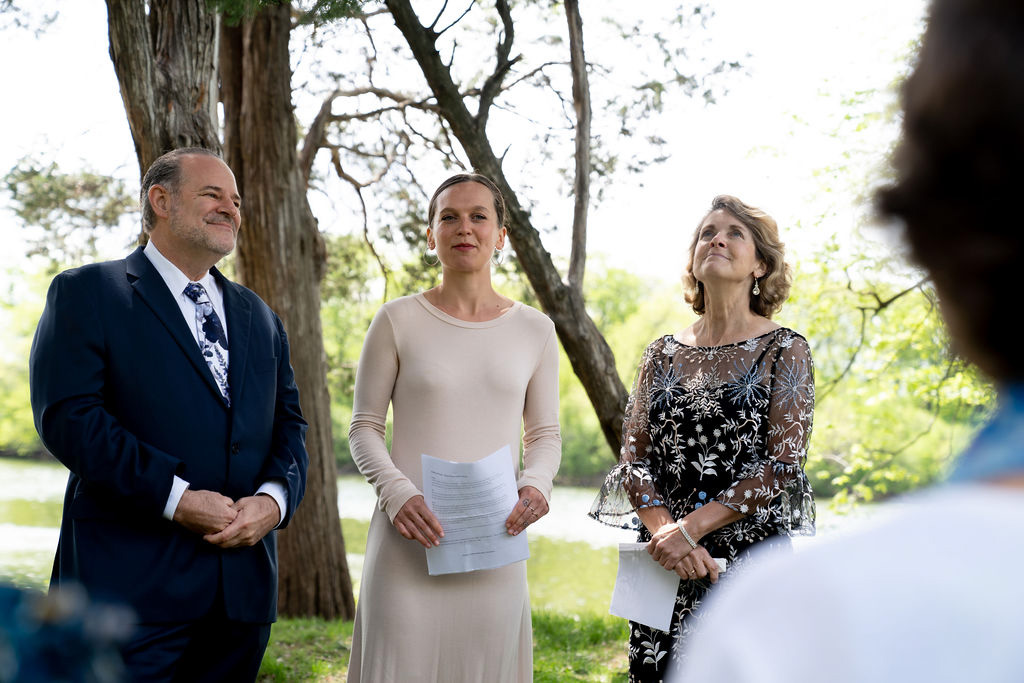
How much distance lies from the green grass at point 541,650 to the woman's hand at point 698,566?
2.39 meters

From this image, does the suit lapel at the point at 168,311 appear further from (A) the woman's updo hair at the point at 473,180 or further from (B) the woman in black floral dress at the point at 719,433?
(B) the woman in black floral dress at the point at 719,433

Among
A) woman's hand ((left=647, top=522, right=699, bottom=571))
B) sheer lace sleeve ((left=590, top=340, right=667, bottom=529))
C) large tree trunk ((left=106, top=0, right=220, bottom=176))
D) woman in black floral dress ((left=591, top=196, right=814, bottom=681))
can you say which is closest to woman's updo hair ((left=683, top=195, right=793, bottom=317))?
woman in black floral dress ((left=591, top=196, right=814, bottom=681))

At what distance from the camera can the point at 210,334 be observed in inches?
113

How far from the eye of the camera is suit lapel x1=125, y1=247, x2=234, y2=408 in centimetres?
272

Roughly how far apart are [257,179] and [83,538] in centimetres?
423

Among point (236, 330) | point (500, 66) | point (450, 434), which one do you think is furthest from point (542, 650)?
point (236, 330)

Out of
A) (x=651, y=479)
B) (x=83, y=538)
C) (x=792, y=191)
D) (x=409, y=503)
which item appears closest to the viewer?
(x=83, y=538)

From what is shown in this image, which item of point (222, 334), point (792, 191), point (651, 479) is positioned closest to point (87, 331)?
point (222, 334)

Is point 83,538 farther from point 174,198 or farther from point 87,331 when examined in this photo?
point 174,198

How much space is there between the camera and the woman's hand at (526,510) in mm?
2906

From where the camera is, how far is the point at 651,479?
3100mm

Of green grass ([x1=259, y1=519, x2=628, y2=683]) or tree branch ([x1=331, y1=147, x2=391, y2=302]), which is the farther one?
tree branch ([x1=331, y1=147, x2=391, y2=302])

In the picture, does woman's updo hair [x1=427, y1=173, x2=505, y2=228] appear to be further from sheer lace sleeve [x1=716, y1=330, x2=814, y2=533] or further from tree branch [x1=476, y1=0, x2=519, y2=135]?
tree branch [x1=476, y1=0, x2=519, y2=135]

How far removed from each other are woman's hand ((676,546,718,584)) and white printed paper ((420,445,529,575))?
50 centimetres
